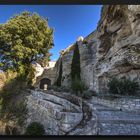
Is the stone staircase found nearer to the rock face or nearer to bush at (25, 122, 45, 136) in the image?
bush at (25, 122, 45, 136)

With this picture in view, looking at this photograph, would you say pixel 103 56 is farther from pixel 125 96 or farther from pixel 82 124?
pixel 82 124

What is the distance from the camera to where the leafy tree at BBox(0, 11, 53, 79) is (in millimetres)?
7750

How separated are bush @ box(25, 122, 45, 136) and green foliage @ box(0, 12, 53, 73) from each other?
326 cm

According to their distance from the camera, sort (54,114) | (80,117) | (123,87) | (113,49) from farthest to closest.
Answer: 1. (113,49)
2. (123,87)
3. (54,114)
4. (80,117)

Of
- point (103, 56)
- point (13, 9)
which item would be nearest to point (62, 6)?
point (13, 9)

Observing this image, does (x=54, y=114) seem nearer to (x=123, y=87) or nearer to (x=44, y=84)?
(x=123, y=87)

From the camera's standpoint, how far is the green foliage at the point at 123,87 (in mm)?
5859

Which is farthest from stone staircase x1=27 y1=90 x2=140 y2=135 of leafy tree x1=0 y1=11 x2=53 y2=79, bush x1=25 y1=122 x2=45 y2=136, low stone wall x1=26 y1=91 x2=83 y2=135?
leafy tree x1=0 y1=11 x2=53 y2=79

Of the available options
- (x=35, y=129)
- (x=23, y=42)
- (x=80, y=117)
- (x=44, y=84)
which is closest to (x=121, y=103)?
(x=80, y=117)

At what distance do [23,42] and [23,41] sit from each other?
0.12 ft

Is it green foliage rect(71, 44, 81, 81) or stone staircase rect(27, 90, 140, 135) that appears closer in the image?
stone staircase rect(27, 90, 140, 135)

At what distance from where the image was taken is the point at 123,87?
19.6 ft

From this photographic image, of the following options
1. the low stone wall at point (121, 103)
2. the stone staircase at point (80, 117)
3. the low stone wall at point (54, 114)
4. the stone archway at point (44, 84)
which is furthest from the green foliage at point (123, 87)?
the stone archway at point (44, 84)

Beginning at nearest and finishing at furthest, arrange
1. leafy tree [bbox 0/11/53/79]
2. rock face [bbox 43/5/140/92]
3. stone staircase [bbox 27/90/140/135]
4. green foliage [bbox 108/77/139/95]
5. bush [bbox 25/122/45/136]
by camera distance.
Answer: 1. bush [bbox 25/122/45/136]
2. stone staircase [bbox 27/90/140/135]
3. green foliage [bbox 108/77/139/95]
4. rock face [bbox 43/5/140/92]
5. leafy tree [bbox 0/11/53/79]
